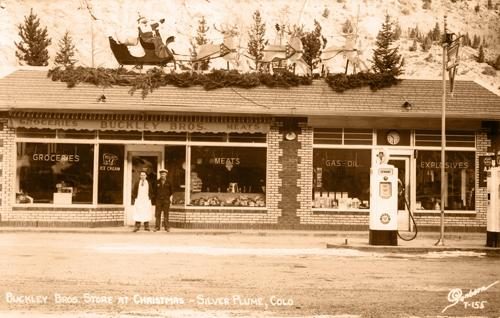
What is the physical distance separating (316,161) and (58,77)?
8.79 meters

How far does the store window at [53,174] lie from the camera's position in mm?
22750

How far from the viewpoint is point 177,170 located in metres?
23.3

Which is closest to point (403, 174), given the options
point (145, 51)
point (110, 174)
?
point (110, 174)

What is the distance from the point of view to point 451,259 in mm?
15516

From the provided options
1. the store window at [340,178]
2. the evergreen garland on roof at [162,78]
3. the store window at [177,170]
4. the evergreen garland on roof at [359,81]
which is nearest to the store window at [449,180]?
the store window at [340,178]

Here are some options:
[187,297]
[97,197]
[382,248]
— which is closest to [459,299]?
[187,297]

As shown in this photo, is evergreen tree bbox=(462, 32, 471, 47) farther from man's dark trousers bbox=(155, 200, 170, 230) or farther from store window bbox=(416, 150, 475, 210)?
man's dark trousers bbox=(155, 200, 170, 230)

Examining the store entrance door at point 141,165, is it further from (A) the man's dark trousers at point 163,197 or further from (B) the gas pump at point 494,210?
(B) the gas pump at point 494,210

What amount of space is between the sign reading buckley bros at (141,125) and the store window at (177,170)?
2.59 feet

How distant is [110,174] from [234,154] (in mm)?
4017

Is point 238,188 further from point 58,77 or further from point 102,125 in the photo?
point 58,77

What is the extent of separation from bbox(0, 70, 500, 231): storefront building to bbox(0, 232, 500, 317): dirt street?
473cm

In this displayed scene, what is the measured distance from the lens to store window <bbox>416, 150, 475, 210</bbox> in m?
23.4
